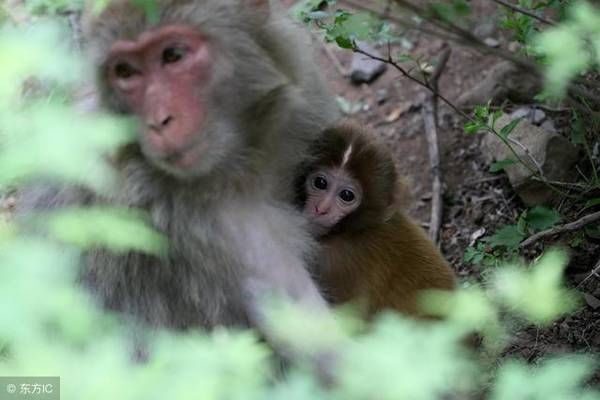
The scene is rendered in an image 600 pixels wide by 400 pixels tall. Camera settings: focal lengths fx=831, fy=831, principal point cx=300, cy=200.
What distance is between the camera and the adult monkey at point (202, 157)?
9.90 feet

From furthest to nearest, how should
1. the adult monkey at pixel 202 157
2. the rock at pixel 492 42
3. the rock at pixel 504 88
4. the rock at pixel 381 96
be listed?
the rock at pixel 381 96 < the rock at pixel 492 42 < the rock at pixel 504 88 < the adult monkey at pixel 202 157

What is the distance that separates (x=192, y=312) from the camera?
3297 mm

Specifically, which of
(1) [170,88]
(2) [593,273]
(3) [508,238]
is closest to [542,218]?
(3) [508,238]

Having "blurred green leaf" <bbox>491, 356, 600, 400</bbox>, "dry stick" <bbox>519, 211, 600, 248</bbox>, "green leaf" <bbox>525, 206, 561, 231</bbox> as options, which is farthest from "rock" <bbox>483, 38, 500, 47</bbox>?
"blurred green leaf" <bbox>491, 356, 600, 400</bbox>

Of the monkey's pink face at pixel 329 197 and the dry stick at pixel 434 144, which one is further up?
the monkey's pink face at pixel 329 197

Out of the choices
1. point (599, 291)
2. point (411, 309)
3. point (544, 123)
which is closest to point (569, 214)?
point (599, 291)

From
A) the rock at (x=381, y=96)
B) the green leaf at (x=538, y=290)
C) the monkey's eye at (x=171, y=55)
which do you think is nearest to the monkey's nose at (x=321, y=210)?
the monkey's eye at (x=171, y=55)

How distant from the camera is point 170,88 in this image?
299 centimetres

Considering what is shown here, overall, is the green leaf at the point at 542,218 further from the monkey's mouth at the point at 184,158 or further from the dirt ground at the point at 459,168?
the monkey's mouth at the point at 184,158

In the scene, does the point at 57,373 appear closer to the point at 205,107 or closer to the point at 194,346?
the point at 194,346

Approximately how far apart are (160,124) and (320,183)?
1338mm

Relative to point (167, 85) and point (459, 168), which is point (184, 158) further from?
point (459, 168)

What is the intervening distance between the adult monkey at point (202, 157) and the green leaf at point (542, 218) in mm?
1665

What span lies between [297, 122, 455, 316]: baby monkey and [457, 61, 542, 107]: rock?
1.80m
